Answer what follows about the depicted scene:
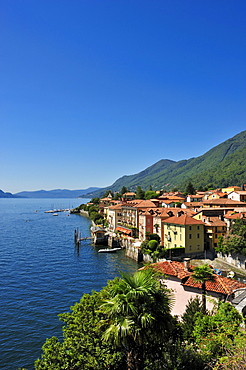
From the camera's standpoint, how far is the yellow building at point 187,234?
170 feet

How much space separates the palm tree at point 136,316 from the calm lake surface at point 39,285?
17.4 feet

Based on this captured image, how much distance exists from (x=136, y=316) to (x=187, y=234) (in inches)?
1697

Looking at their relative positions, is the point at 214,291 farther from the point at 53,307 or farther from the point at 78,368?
the point at 53,307

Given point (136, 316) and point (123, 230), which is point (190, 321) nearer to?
point (136, 316)

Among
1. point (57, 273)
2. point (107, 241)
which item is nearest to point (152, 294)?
point (57, 273)

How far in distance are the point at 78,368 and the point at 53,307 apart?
19166mm

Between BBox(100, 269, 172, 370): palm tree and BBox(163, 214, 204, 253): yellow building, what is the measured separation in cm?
4140

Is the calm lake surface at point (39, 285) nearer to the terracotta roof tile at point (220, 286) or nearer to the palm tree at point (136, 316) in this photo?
the palm tree at point (136, 316)

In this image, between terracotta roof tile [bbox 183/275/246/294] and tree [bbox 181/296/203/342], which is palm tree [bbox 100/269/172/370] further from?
terracotta roof tile [bbox 183/275/246/294]

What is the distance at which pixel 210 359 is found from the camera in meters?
11.7

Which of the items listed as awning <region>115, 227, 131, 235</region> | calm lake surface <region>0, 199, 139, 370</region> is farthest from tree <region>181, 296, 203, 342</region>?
awning <region>115, 227, 131, 235</region>

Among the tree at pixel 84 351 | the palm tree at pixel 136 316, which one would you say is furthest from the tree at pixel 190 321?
the tree at pixel 84 351

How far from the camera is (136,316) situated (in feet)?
35.3

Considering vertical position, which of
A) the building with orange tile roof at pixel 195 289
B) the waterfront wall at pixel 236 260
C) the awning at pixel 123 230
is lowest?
the waterfront wall at pixel 236 260
